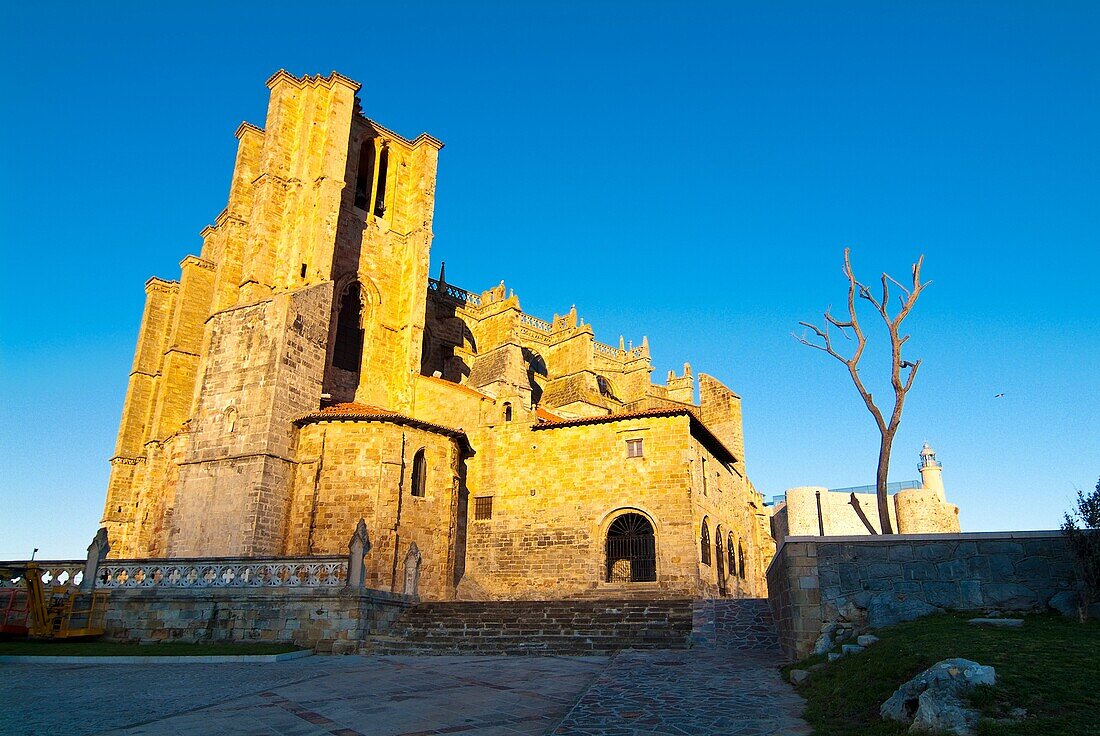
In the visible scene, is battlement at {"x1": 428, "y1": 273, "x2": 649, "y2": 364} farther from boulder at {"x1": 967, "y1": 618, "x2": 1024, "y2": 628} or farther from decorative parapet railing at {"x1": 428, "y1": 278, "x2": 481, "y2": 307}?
boulder at {"x1": 967, "y1": 618, "x2": 1024, "y2": 628}

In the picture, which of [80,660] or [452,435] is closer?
[80,660]

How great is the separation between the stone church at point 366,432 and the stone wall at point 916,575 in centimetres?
1123

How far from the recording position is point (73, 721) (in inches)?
302

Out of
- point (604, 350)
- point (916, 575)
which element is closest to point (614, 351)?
point (604, 350)

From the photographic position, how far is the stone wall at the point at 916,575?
31.3ft

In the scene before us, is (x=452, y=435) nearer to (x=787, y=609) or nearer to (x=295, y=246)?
(x=295, y=246)

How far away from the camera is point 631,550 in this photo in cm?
2308

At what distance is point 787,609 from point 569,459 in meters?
13.2

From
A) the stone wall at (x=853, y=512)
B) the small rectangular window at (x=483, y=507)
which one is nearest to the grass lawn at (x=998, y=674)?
the small rectangular window at (x=483, y=507)

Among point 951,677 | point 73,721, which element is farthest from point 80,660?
point 951,677

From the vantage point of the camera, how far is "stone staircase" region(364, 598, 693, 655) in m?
15.0

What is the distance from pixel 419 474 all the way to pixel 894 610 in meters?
16.4

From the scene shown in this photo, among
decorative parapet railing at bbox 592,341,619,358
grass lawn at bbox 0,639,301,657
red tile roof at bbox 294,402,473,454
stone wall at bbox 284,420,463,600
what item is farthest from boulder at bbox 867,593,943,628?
decorative parapet railing at bbox 592,341,619,358

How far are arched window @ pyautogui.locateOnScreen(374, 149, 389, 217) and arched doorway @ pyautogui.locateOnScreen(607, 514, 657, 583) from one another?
16837 millimetres
